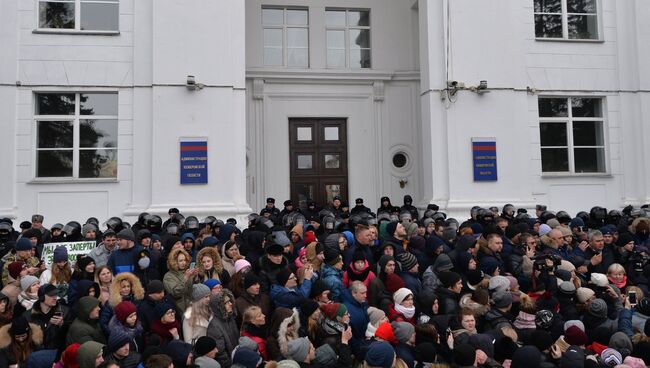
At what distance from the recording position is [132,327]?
506cm

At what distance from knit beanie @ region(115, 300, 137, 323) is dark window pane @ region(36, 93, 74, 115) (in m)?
8.22

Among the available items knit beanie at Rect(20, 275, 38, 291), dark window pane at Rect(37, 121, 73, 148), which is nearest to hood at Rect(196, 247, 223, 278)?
knit beanie at Rect(20, 275, 38, 291)

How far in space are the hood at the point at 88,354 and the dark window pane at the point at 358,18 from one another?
12.1 metres

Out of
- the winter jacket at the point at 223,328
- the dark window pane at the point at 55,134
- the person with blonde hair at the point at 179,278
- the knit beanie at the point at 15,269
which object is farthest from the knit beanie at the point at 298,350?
the dark window pane at the point at 55,134

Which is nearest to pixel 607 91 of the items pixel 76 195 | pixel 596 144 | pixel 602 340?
pixel 596 144

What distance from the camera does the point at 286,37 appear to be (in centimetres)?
1456

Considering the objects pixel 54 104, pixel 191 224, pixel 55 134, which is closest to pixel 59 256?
pixel 191 224

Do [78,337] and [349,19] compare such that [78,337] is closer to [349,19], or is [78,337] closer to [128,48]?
[128,48]

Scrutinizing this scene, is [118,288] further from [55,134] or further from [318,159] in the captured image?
[318,159]

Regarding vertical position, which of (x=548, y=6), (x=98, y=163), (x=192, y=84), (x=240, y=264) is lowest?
(x=240, y=264)

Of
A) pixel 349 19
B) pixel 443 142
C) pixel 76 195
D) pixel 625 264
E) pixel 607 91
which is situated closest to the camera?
pixel 625 264

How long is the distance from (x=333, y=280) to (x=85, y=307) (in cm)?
252

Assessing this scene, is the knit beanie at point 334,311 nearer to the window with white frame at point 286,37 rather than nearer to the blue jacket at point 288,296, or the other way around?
the blue jacket at point 288,296

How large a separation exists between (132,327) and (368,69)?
10907 millimetres
